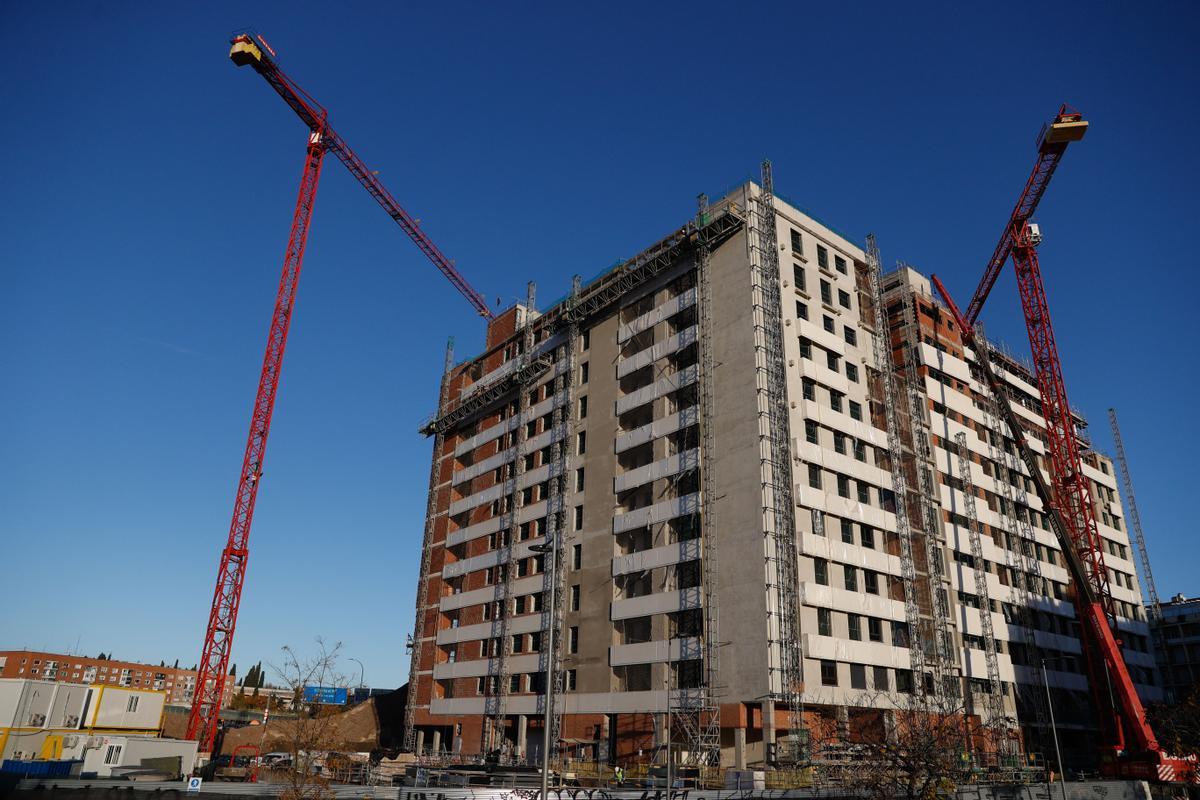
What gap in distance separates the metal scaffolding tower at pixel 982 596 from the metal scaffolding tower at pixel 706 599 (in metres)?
21.9

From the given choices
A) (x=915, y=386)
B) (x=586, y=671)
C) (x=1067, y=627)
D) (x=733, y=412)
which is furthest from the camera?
(x=1067, y=627)

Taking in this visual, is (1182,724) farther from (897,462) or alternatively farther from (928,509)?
(897,462)

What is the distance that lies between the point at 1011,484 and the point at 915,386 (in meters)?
16.1

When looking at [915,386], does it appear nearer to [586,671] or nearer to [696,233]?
[696,233]

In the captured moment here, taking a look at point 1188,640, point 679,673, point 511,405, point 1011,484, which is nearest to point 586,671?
point 679,673

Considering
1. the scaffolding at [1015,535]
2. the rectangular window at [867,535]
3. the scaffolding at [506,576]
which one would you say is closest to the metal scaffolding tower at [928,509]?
the rectangular window at [867,535]

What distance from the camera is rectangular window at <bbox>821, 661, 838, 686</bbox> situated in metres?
53.6

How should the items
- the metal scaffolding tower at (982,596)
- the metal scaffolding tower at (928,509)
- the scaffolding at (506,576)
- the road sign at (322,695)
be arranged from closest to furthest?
1. the road sign at (322,695)
2. the metal scaffolding tower at (928,509)
3. the metal scaffolding tower at (982,596)
4. the scaffolding at (506,576)

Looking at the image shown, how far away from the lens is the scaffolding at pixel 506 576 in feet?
232

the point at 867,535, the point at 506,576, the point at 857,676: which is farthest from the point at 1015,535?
the point at 506,576

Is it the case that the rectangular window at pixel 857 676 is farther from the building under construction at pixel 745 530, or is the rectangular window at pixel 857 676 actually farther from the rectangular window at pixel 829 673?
the rectangular window at pixel 829 673

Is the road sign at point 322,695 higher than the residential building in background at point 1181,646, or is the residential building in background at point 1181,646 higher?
the residential building in background at point 1181,646

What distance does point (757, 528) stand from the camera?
54.2 m

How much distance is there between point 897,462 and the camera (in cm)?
6431
